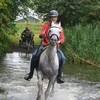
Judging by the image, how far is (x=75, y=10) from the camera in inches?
1177

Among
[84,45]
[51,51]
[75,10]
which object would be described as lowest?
[84,45]

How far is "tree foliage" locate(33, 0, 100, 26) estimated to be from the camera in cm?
2768

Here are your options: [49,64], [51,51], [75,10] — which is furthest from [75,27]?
[51,51]

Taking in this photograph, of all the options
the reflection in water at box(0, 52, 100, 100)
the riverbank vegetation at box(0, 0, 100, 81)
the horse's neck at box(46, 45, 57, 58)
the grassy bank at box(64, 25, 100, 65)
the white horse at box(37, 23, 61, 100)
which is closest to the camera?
the horse's neck at box(46, 45, 57, 58)

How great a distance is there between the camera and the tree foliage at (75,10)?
27.7m

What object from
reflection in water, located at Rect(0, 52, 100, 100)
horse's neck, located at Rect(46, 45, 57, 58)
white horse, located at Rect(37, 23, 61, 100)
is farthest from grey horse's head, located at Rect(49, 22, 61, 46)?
reflection in water, located at Rect(0, 52, 100, 100)

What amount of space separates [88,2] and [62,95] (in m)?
17.6

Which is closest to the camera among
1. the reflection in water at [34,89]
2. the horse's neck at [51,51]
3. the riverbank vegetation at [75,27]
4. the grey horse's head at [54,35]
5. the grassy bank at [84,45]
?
the grey horse's head at [54,35]

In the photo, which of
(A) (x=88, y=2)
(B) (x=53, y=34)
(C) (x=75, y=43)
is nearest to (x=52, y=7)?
(A) (x=88, y=2)

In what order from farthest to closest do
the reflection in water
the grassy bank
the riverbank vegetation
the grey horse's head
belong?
the grassy bank
the riverbank vegetation
the reflection in water
the grey horse's head

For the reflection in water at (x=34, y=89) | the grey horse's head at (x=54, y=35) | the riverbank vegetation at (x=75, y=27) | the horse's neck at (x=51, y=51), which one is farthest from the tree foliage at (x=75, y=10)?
the grey horse's head at (x=54, y=35)

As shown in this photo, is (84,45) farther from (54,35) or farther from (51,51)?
(54,35)

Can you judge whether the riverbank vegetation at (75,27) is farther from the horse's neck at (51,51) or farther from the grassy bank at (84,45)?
the horse's neck at (51,51)

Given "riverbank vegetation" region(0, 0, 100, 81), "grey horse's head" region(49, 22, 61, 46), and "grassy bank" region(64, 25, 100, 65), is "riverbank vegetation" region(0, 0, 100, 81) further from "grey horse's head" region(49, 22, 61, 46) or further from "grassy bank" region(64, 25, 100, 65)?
"grey horse's head" region(49, 22, 61, 46)
